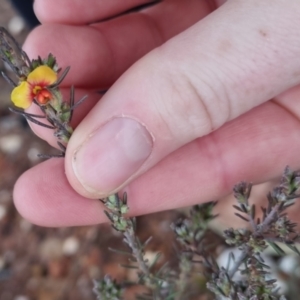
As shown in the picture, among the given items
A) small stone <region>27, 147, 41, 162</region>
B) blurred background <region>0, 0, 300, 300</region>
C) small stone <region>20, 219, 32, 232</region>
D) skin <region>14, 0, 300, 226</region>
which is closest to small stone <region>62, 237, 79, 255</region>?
blurred background <region>0, 0, 300, 300</region>

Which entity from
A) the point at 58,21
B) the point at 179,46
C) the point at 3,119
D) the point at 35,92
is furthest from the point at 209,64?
the point at 3,119

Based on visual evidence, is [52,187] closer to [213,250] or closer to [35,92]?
[35,92]

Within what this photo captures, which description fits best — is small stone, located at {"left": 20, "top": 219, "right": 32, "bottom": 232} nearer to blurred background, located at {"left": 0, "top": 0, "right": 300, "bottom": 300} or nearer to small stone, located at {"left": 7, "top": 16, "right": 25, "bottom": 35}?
blurred background, located at {"left": 0, "top": 0, "right": 300, "bottom": 300}

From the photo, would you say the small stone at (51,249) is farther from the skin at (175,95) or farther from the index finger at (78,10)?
the index finger at (78,10)

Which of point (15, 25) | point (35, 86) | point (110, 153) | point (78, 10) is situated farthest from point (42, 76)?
point (15, 25)

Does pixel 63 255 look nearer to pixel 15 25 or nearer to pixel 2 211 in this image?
pixel 2 211

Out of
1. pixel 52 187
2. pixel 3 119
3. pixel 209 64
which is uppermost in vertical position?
pixel 209 64
